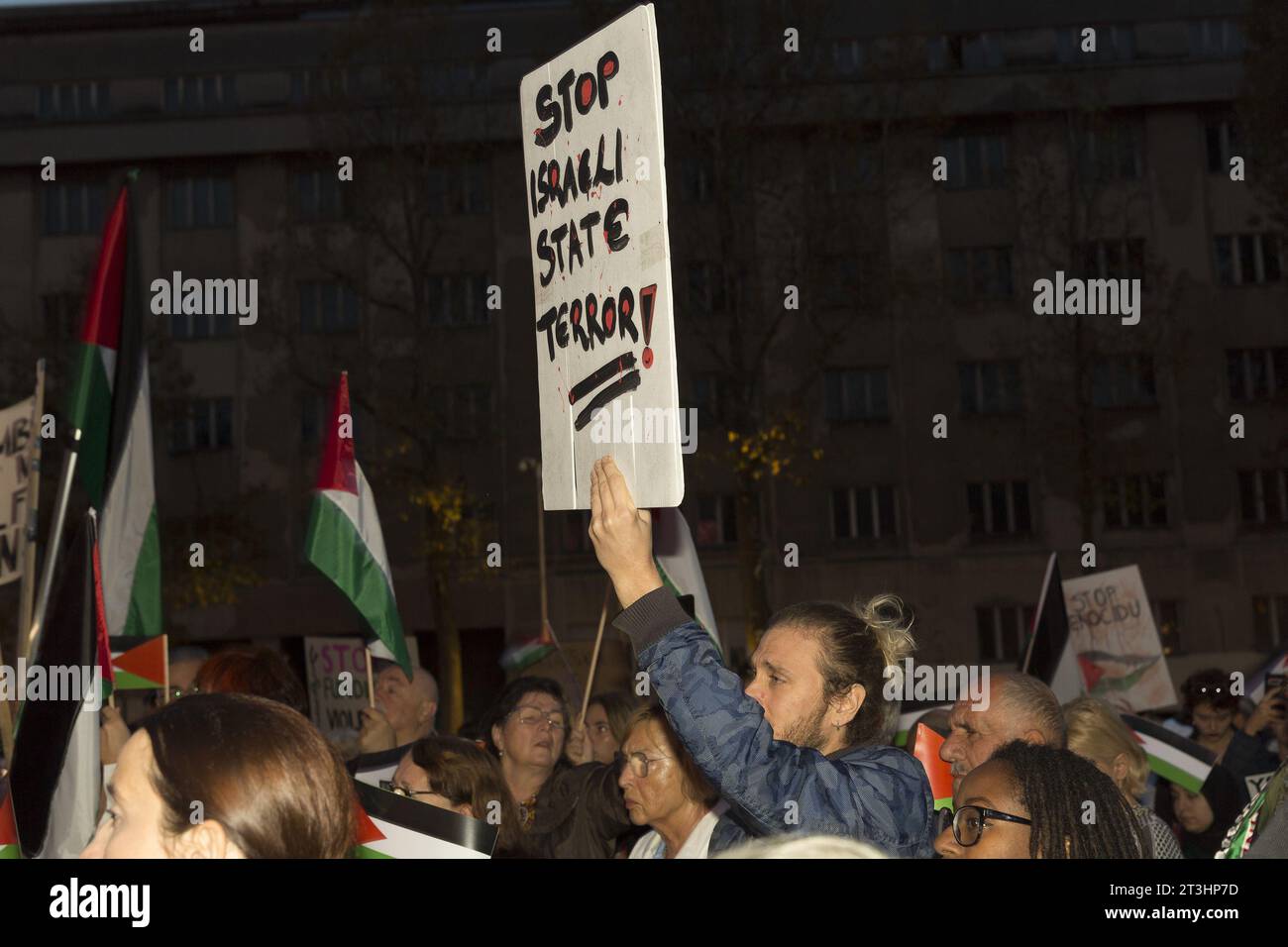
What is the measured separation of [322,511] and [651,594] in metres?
5.71

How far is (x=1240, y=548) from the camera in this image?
3009 centimetres

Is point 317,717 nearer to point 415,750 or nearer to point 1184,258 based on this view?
point 415,750

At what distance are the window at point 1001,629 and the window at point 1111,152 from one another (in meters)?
8.60

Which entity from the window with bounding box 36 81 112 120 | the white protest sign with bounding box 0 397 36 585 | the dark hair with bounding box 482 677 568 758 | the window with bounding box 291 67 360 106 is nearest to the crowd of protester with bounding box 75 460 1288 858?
the dark hair with bounding box 482 677 568 758

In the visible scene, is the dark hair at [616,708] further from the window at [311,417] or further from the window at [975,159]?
the window at [975,159]

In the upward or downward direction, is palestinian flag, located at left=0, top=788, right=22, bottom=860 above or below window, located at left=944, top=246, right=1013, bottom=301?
below

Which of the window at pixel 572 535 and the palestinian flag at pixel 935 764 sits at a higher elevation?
the window at pixel 572 535

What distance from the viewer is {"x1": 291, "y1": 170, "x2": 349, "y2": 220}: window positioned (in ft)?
104

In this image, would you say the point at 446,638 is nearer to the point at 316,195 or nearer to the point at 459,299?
the point at 459,299

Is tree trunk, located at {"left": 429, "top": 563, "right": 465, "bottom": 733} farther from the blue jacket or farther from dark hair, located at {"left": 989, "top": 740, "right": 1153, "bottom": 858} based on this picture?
the blue jacket

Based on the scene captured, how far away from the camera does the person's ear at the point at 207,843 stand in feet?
6.56

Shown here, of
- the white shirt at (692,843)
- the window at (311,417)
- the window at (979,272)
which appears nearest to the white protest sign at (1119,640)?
the white shirt at (692,843)

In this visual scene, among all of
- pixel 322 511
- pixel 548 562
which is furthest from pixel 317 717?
pixel 548 562

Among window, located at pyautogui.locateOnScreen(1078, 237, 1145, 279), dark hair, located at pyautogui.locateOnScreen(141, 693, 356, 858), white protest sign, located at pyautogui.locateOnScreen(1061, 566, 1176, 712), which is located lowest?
white protest sign, located at pyautogui.locateOnScreen(1061, 566, 1176, 712)
